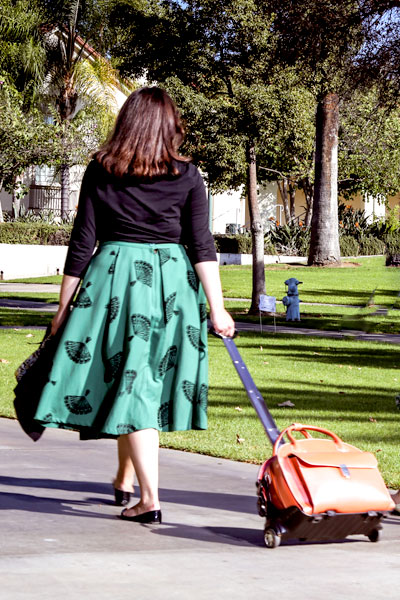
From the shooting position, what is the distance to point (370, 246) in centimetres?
4178

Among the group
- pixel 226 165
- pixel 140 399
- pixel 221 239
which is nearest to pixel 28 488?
pixel 140 399

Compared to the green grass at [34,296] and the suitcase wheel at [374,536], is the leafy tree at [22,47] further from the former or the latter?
the suitcase wheel at [374,536]

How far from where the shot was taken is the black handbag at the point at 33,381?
4.62m

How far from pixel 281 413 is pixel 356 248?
33207 mm

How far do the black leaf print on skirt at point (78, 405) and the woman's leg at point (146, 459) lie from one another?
0.22 metres

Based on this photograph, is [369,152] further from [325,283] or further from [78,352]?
[78,352]

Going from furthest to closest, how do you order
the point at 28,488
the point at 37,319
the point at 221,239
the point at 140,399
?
the point at 221,239, the point at 37,319, the point at 28,488, the point at 140,399

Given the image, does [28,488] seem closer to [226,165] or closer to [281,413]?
[281,413]

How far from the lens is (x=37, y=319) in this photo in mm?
17250

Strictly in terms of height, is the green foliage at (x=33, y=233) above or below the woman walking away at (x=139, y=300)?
above

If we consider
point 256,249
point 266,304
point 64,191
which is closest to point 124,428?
point 266,304

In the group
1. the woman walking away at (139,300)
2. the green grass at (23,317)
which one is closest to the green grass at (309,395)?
the woman walking away at (139,300)

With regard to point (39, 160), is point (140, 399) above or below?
below

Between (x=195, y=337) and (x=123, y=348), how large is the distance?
35 cm
